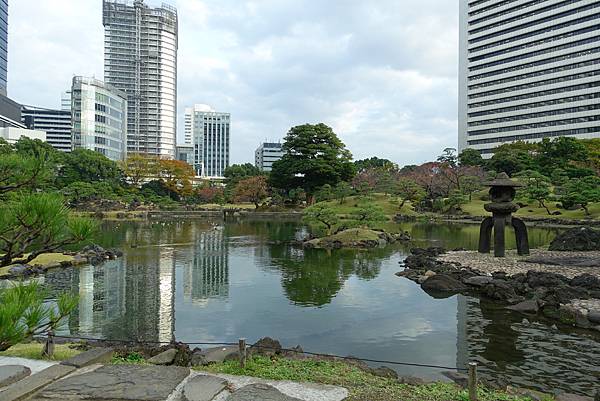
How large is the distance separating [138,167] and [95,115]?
17107 millimetres

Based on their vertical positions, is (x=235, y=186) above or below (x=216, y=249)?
above

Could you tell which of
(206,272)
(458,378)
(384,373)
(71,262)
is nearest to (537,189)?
(206,272)

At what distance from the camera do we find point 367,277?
55.1 feet

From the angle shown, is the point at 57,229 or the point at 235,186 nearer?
the point at 57,229

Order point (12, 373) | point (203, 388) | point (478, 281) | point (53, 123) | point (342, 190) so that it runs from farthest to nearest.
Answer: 1. point (53, 123)
2. point (342, 190)
3. point (478, 281)
4. point (12, 373)
5. point (203, 388)

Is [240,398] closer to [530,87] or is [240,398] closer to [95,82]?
[95,82]

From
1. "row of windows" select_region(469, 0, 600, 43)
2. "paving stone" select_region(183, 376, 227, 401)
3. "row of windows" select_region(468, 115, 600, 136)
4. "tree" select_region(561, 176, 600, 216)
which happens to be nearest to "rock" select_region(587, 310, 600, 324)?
"paving stone" select_region(183, 376, 227, 401)

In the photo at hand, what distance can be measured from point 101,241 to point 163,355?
20926mm

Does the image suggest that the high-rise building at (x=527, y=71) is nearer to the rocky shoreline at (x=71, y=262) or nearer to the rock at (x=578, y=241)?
the rock at (x=578, y=241)

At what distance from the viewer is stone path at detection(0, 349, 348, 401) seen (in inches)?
205

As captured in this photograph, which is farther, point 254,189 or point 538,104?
point 538,104

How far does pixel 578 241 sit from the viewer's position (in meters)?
20.3

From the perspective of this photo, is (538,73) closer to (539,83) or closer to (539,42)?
(539,83)

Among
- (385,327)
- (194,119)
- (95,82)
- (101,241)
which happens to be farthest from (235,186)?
(194,119)
